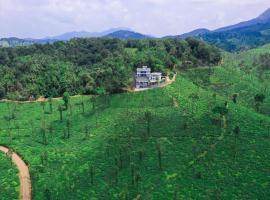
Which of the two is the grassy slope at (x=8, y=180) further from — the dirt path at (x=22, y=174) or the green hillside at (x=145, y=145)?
the green hillside at (x=145, y=145)

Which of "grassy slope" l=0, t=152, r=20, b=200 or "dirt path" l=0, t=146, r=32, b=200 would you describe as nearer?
"grassy slope" l=0, t=152, r=20, b=200

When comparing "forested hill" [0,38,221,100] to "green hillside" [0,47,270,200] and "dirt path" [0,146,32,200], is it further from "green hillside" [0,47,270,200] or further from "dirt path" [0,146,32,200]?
"dirt path" [0,146,32,200]

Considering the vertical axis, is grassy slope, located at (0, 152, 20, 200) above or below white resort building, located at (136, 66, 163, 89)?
below

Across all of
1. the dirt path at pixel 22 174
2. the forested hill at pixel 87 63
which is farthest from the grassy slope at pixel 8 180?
the forested hill at pixel 87 63

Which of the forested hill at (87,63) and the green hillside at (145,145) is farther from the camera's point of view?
the forested hill at (87,63)

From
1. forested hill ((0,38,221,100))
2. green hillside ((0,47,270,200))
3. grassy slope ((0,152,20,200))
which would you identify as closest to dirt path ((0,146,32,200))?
grassy slope ((0,152,20,200))

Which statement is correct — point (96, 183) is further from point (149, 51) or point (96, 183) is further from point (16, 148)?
point (149, 51)
